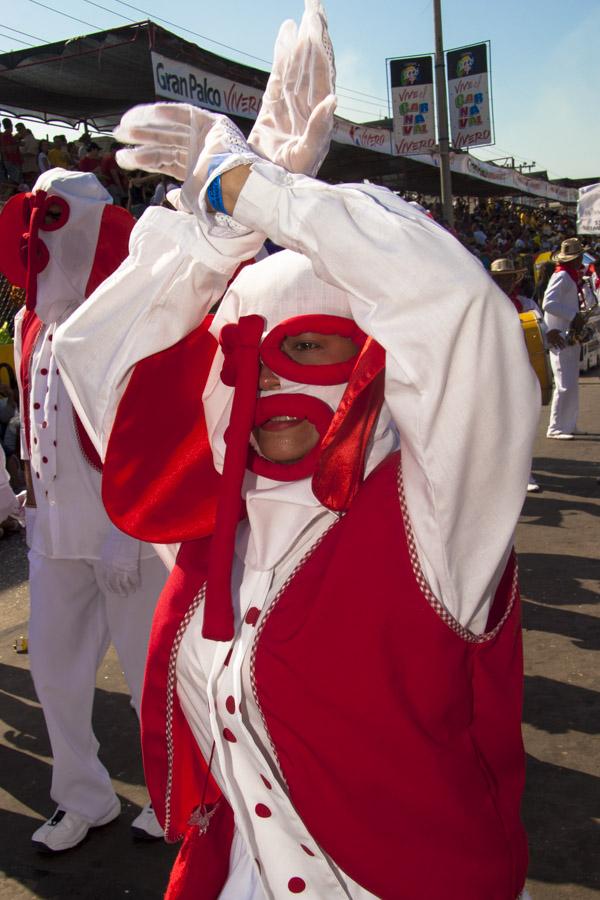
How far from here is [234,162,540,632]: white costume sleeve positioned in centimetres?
130

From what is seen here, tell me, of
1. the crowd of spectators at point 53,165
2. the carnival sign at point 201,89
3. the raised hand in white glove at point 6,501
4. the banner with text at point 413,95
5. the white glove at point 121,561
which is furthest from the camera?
the banner with text at point 413,95

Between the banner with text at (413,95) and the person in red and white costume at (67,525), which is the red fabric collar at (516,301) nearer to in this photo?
the person in red and white costume at (67,525)

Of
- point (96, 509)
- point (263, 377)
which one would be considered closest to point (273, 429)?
point (263, 377)

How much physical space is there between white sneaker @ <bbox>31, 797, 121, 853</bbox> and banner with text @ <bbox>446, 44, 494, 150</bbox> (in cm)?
1511

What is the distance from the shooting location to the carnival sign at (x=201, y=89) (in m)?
12.2

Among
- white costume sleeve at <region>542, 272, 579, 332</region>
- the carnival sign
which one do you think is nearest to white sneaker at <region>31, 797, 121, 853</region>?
white costume sleeve at <region>542, 272, 579, 332</region>

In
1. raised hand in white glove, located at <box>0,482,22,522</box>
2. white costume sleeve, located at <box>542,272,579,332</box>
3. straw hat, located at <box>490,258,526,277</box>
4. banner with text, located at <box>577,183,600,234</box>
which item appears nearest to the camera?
raised hand in white glove, located at <box>0,482,22,522</box>

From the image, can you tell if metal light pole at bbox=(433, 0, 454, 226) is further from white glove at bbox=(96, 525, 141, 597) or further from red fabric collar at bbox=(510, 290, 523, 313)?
white glove at bbox=(96, 525, 141, 597)

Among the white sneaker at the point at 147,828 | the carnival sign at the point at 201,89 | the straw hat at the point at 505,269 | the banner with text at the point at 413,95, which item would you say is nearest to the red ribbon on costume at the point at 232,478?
the white sneaker at the point at 147,828

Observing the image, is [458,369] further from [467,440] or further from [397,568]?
[397,568]

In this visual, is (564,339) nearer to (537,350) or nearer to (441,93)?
(537,350)

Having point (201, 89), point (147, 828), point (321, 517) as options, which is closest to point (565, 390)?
point (201, 89)

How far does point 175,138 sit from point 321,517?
77 cm

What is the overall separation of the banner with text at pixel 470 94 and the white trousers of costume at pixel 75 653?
14.7m
